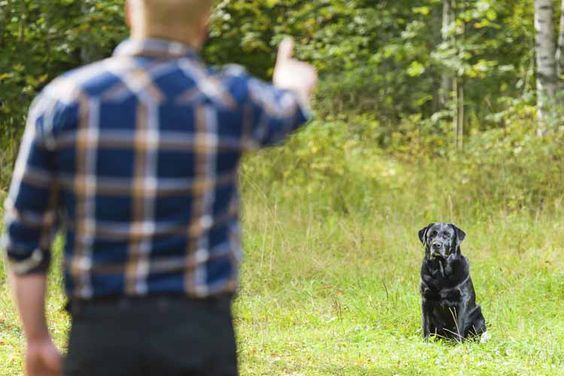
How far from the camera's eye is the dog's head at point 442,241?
650 cm

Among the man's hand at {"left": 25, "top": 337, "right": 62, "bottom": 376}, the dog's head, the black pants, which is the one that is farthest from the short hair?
the dog's head

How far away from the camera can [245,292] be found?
26.0 feet

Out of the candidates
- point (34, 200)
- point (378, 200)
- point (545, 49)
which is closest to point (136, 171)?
point (34, 200)

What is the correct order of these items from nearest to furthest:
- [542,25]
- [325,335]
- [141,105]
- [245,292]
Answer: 1. [141,105]
2. [325,335]
3. [245,292]
4. [542,25]

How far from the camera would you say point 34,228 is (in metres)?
1.98

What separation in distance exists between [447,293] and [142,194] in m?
4.89

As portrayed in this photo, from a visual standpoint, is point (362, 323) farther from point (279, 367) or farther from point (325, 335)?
point (279, 367)

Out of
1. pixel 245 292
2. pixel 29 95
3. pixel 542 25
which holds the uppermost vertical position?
pixel 542 25

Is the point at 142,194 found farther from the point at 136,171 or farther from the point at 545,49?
the point at 545,49

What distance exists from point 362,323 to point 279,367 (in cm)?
136

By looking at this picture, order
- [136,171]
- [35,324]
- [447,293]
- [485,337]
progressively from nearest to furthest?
[136,171] < [35,324] < [485,337] < [447,293]

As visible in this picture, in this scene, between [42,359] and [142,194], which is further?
[42,359]

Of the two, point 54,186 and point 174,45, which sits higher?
point 174,45

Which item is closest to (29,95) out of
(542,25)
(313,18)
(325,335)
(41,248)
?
(313,18)
